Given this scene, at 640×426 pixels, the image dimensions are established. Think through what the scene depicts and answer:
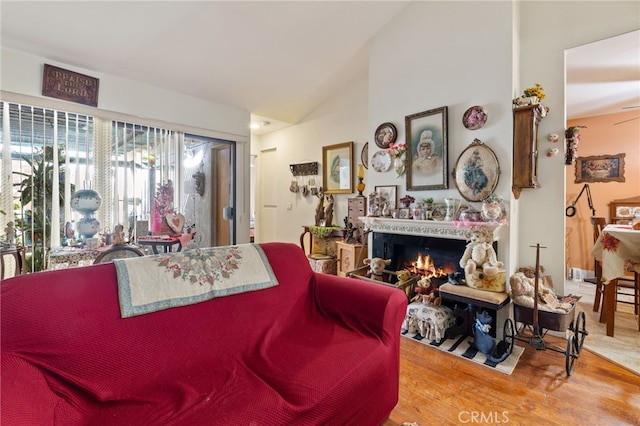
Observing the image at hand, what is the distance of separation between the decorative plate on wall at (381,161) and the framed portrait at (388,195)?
21 centimetres

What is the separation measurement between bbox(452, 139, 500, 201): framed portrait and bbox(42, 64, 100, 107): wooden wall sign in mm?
3634

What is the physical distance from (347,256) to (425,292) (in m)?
1.26

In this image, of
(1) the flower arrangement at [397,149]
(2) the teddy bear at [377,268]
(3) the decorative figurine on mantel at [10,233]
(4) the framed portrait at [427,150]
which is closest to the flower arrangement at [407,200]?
(4) the framed portrait at [427,150]

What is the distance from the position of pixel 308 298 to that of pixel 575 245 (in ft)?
14.9

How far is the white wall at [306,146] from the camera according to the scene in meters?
4.14

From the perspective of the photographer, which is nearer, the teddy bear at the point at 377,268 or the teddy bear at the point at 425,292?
the teddy bear at the point at 425,292

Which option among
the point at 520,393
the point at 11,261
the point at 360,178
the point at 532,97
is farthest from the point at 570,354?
the point at 11,261

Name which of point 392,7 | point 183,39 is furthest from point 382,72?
point 183,39

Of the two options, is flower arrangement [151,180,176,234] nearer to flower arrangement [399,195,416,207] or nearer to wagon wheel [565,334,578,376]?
flower arrangement [399,195,416,207]

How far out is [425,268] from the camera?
2.93 metres

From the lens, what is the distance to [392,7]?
3.04 m

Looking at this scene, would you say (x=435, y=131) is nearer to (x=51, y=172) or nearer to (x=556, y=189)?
(x=556, y=189)

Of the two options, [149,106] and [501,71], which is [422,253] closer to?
[501,71]

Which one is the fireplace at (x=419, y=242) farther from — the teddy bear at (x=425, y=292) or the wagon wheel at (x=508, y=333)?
the wagon wheel at (x=508, y=333)
